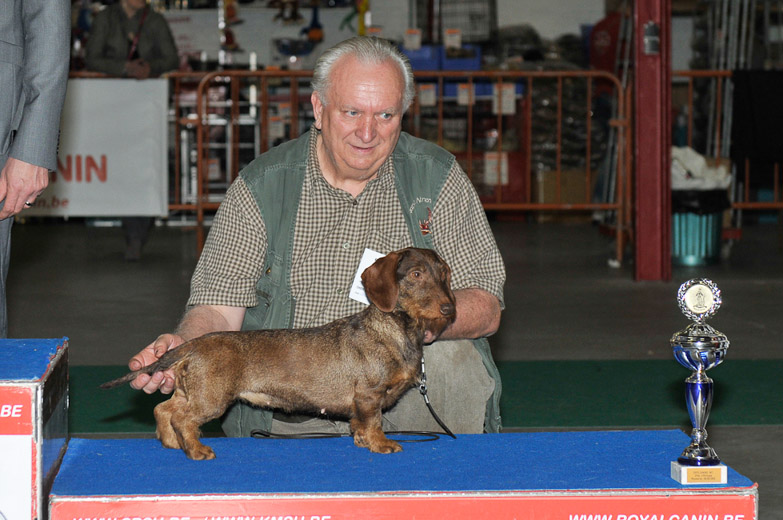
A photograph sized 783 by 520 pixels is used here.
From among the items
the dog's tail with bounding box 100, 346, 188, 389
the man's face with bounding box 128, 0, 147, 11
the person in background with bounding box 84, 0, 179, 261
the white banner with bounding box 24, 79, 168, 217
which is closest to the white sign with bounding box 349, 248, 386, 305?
the dog's tail with bounding box 100, 346, 188, 389

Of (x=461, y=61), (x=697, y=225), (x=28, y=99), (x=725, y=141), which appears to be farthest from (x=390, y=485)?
(x=461, y=61)

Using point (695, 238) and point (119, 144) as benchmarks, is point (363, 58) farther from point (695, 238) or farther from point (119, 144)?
point (119, 144)

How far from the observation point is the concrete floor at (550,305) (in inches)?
212

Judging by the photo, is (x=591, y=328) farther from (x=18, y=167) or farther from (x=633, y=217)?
(x=18, y=167)

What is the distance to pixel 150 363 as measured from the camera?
7.10 feet

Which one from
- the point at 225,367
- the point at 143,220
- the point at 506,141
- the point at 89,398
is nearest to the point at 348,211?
the point at 225,367

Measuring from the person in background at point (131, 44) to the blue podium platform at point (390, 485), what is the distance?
24.1ft

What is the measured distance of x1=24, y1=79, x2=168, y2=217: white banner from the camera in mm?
8656

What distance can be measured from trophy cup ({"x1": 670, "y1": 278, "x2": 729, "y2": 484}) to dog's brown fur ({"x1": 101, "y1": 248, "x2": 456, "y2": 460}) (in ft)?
1.51

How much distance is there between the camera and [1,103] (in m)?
2.61

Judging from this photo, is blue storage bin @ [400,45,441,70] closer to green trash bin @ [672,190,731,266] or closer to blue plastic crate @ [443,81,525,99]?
blue plastic crate @ [443,81,525,99]

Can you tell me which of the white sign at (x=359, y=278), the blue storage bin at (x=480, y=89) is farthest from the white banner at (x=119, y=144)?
the white sign at (x=359, y=278)

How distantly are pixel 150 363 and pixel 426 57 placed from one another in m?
10.2

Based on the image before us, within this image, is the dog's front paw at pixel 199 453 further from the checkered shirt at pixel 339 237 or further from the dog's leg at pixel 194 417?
the checkered shirt at pixel 339 237
